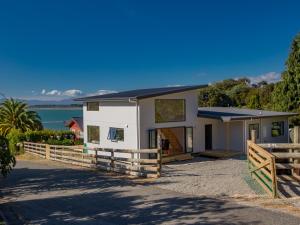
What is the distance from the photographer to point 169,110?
21.9 metres

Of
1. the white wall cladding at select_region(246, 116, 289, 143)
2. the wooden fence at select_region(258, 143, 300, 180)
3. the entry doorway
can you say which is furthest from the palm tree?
the wooden fence at select_region(258, 143, 300, 180)

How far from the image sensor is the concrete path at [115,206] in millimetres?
8648

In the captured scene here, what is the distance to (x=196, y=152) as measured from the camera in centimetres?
2309

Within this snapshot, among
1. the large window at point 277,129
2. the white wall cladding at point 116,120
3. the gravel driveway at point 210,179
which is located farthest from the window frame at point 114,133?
the large window at point 277,129

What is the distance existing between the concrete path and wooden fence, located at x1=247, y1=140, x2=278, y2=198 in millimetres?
1264

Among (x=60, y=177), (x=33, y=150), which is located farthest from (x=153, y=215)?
(x=33, y=150)

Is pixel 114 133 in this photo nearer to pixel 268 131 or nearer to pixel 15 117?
pixel 268 131

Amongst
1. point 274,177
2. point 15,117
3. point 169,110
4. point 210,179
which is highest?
point 15,117

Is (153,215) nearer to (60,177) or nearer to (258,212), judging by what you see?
(258,212)

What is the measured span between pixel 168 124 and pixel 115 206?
39.1 ft

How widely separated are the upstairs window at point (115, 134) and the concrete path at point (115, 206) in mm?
6999

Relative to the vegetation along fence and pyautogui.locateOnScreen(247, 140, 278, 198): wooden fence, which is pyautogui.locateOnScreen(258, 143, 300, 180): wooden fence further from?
the vegetation along fence

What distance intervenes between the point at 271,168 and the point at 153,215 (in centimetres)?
368

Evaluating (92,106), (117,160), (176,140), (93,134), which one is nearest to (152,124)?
(176,140)
